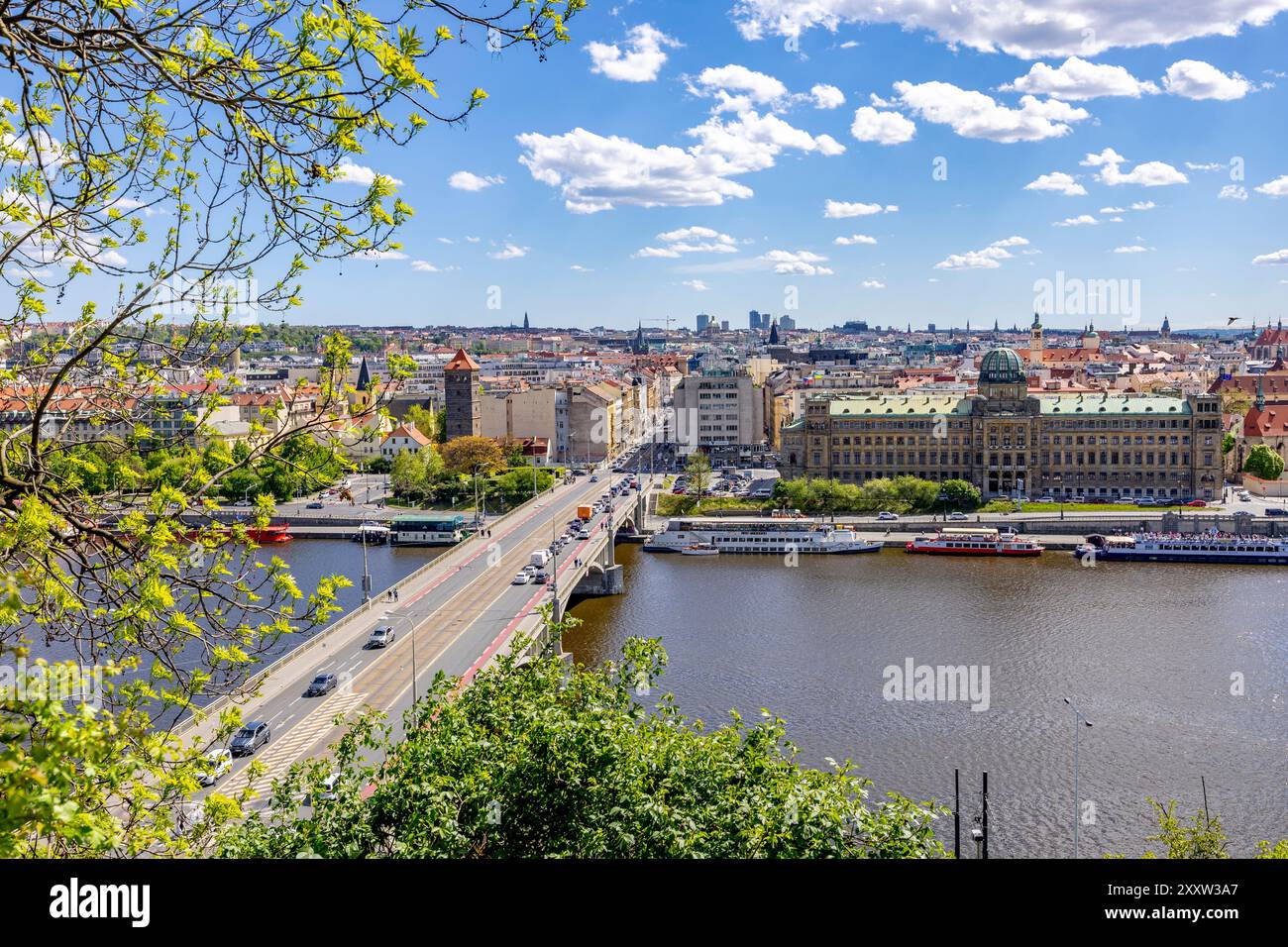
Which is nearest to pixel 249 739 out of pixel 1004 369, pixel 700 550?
pixel 700 550

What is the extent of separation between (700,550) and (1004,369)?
1628 cm

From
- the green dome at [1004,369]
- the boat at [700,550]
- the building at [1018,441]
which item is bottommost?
the boat at [700,550]

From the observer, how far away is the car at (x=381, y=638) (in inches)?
767

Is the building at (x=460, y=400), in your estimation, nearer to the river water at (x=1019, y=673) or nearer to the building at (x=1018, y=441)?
the building at (x=1018, y=441)

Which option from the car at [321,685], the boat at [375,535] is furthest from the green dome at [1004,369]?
the car at [321,685]

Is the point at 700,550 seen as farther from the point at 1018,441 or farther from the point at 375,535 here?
the point at 1018,441

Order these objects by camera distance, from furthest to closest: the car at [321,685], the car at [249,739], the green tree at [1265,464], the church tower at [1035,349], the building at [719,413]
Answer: the church tower at [1035,349] → the building at [719,413] → the green tree at [1265,464] → the car at [321,685] → the car at [249,739]

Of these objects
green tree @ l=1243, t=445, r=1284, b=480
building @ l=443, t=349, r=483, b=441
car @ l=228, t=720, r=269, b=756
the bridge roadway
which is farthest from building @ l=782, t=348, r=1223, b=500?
car @ l=228, t=720, r=269, b=756

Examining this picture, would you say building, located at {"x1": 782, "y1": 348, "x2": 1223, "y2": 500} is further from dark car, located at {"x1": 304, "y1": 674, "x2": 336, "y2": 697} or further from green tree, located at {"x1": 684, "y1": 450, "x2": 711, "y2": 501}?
dark car, located at {"x1": 304, "y1": 674, "x2": 336, "y2": 697}

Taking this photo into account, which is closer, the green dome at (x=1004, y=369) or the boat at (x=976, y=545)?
the boat at (x=976, y=545)

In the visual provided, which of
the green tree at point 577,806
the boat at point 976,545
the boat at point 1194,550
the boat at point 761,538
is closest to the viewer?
the green tree at point 577,806

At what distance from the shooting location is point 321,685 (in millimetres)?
16719

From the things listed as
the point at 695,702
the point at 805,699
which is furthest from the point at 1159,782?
the point at 695,702
